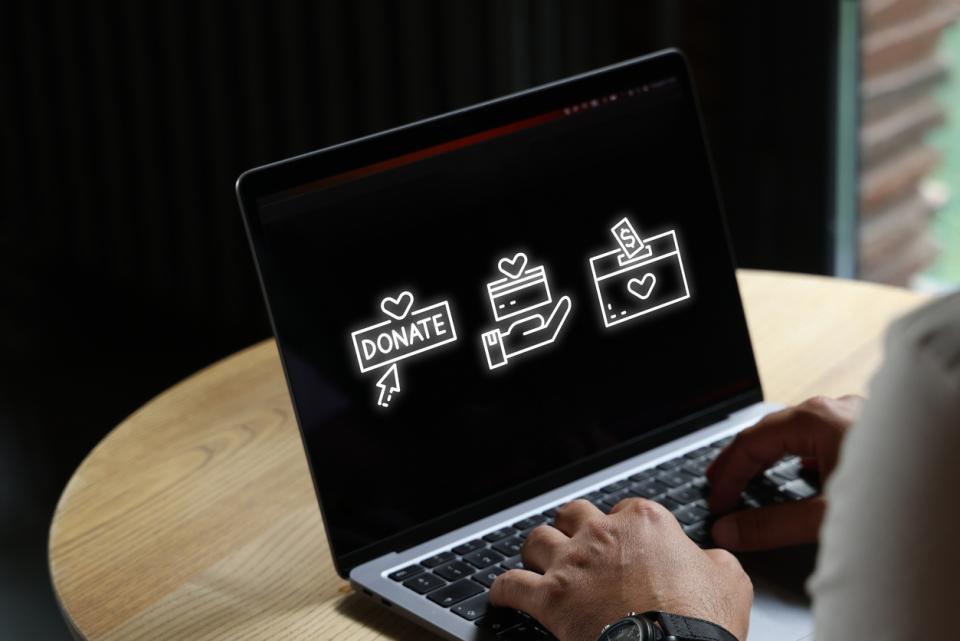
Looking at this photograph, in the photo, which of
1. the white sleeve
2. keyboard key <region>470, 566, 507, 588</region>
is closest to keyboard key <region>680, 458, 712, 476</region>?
keyboard key <region>470, 566, 507, 588</region>

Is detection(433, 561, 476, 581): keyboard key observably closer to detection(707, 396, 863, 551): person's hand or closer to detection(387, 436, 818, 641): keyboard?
detection(387, 436, 818, 641): keyboard

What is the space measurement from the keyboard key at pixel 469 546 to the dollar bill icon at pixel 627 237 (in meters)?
0.29

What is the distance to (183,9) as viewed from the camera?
2988mm

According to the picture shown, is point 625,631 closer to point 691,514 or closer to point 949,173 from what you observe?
point 691,514

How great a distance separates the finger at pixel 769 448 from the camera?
97cm

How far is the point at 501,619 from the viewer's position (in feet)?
2.71

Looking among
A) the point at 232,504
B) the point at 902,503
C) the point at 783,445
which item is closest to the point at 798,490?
the point at 783,445

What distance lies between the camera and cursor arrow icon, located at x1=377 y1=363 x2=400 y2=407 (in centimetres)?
95

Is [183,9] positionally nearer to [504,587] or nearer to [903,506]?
[504,587]

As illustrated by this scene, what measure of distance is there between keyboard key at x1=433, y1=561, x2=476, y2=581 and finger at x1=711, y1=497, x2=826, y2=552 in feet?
0.62

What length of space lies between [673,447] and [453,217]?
30 cm

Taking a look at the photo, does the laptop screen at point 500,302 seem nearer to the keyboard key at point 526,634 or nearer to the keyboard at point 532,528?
the keyboard at point 532,528

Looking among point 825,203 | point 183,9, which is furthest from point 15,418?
point 825,203

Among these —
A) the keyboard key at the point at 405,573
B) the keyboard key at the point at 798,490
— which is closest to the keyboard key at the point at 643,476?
the keyboard key at the point at 798,490
